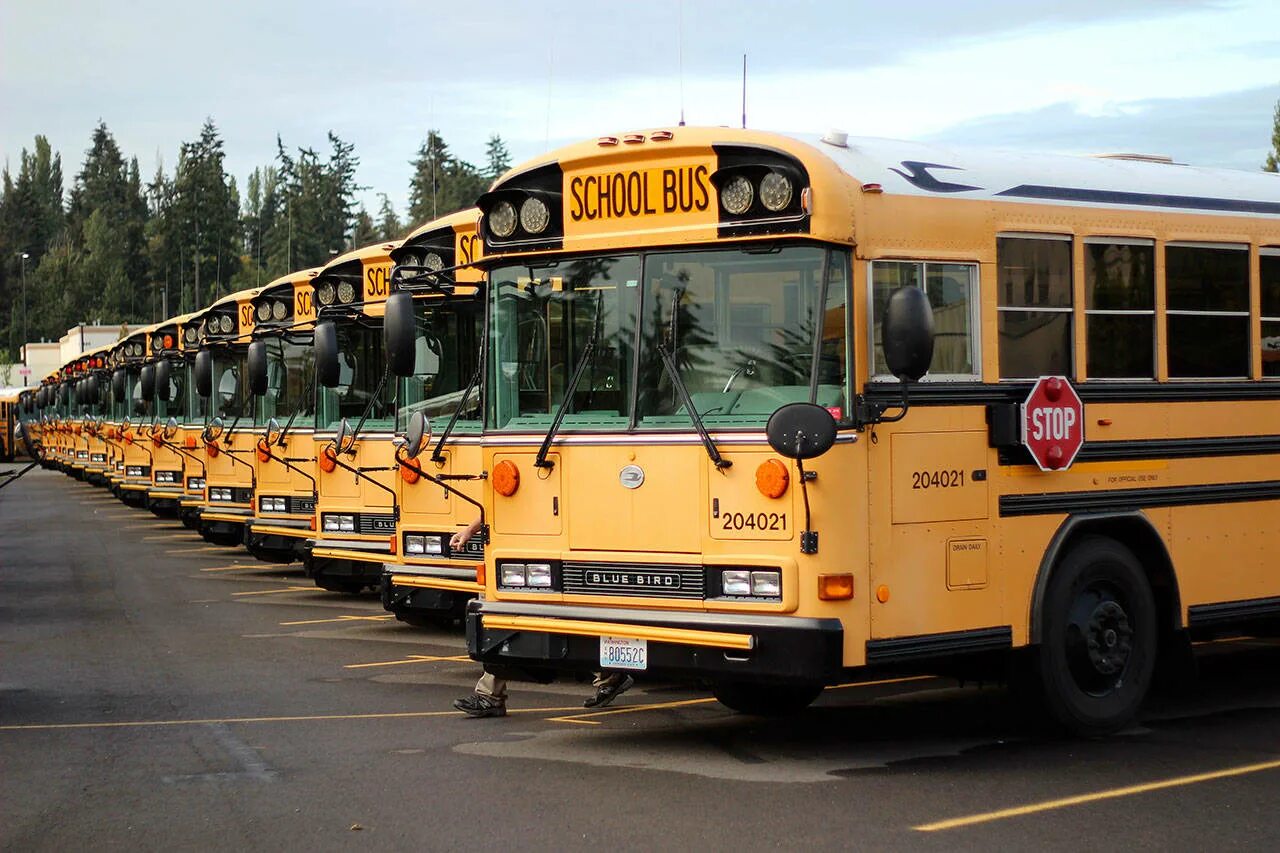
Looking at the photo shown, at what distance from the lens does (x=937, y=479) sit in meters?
8.82

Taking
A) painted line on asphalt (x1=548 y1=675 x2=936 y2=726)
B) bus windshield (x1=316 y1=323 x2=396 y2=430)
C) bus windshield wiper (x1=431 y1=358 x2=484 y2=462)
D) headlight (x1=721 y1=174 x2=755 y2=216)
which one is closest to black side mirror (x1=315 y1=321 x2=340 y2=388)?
bus windshield wiper (x1=431 y1=358 x2=484 y2=462)

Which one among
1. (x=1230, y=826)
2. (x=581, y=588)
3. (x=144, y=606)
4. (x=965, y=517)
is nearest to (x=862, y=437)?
(x=965, y=517)

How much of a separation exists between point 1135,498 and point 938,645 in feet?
5.67

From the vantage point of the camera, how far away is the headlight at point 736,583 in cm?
845

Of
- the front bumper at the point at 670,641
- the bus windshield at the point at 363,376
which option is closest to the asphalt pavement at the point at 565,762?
the front bumper at the point at 670,641

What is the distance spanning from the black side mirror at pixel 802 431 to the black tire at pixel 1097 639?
1.96 meters

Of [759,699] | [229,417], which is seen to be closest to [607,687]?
[759,699]

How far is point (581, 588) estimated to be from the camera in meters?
9.06

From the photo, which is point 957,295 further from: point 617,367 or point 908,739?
point 908,739

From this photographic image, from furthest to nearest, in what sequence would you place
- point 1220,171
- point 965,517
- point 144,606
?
point 144,606 < point 1220,171 < point 965,517

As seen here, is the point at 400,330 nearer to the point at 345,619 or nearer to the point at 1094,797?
the point at 1094,797

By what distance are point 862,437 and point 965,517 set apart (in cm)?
88

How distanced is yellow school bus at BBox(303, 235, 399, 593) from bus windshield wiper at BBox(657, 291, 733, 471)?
6944 millimetres

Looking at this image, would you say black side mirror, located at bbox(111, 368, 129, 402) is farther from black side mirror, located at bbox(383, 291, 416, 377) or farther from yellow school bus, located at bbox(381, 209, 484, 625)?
black side mirror, located at bbox(383, 291, 416, 377)
